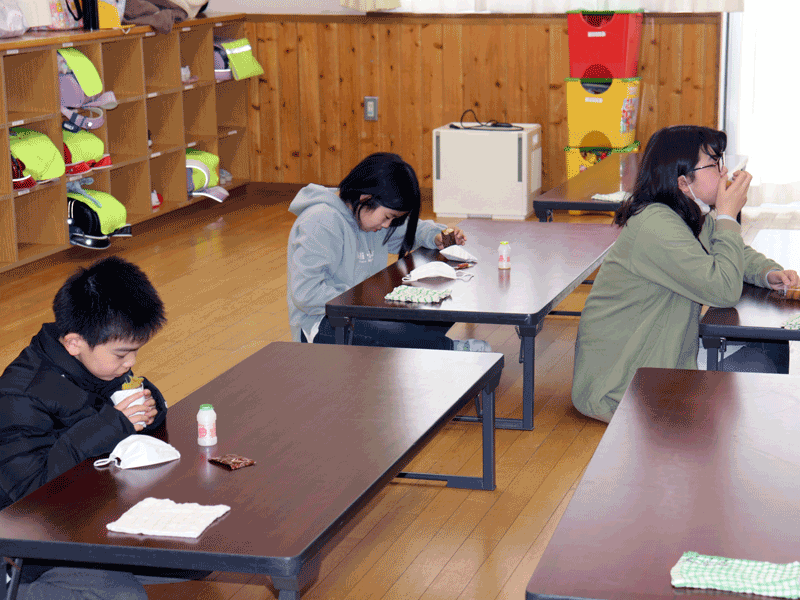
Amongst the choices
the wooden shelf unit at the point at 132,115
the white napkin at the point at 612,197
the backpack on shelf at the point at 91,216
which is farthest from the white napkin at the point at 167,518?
the backpack on shelf at the point at 91,216

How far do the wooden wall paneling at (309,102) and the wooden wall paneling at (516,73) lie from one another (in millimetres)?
1394

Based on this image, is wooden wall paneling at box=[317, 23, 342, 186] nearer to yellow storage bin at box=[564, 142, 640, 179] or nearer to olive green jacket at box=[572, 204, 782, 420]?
yellow storage bin at box=[564, 142, 640, 179]

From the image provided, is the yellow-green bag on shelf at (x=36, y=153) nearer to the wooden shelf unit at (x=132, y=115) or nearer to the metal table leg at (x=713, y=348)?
the wooden shelf unit at (x=132, y=115)

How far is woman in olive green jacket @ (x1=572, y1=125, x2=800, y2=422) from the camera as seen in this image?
115 inches

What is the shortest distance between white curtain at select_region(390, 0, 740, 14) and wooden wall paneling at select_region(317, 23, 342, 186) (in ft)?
1.86

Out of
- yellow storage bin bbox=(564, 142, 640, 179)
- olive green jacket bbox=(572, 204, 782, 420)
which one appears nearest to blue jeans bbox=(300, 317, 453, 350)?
olive green jacket bbox=(572, 204, 782, 420)

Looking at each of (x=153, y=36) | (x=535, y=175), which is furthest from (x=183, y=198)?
(x=535, y=175)

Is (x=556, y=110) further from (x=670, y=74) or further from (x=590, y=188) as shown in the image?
(x=590, y=188)

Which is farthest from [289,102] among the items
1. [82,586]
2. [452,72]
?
[82,586]

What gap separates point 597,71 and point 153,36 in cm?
279

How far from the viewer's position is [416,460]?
325 centimetres

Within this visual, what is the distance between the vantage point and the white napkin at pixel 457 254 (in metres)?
3.52

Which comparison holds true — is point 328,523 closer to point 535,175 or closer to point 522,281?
point 522,281

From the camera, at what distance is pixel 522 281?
3.27 m
